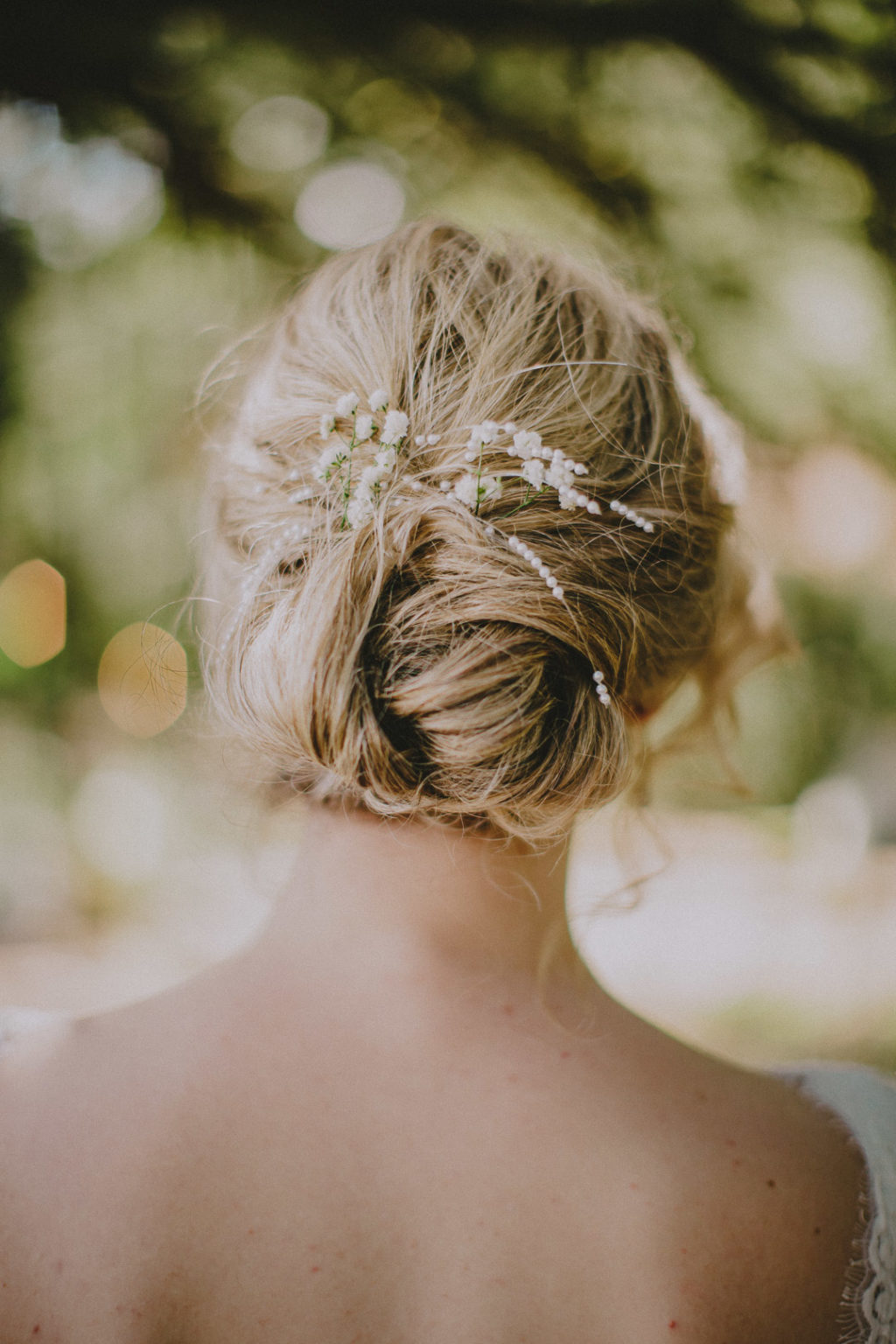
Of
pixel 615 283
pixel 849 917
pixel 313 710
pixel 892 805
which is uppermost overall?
pixel 615 283

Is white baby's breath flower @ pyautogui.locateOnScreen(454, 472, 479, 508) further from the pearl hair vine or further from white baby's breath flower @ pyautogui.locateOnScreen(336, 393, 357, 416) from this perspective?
white baby's breath flower @ pyautogui.locateOnScreen(336, 393, 357, 416)

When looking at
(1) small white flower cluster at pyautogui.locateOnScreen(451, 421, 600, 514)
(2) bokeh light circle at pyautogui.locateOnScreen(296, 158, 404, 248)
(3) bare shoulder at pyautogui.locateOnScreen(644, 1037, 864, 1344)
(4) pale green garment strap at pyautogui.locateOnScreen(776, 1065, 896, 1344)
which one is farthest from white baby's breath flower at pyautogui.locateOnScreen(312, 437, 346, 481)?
(2) bokeh light circle at pyautogui.locateOnScreen(296, 158, 404, 248)

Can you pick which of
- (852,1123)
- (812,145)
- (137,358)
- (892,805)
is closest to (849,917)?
(892,805)

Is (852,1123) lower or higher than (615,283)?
lower

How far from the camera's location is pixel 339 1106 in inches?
33.8

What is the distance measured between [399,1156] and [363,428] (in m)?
0.82

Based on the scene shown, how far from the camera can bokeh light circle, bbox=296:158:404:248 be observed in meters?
2.26

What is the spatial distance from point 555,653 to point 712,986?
2.66 meters

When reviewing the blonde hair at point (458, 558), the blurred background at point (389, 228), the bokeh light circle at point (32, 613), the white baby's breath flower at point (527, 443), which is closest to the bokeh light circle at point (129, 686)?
the blurred background at point (389, 228)

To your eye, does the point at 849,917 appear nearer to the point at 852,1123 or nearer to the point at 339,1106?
the point at 852,1123

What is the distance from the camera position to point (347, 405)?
0.87m

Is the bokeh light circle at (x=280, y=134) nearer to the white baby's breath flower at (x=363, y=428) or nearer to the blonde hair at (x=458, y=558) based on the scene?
the blonde hair at (x=458, y=558)

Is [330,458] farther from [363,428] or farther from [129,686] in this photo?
[129,686]

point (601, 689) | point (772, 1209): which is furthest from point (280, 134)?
point (772, 1209)
